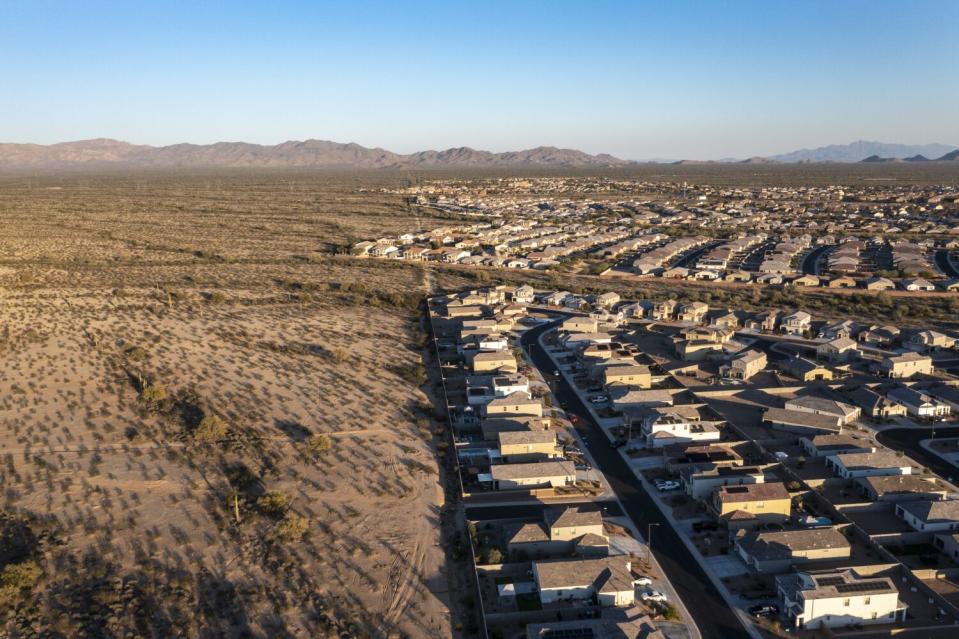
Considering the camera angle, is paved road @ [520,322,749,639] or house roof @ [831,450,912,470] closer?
paved road @ [520,322,749,639]

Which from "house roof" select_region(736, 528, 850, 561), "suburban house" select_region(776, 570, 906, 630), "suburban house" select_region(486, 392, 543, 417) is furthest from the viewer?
"suburban house" select_region(486, 392, 543, 417)

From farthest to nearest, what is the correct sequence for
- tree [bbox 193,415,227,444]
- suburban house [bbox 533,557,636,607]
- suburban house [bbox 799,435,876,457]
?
tree [bbox 193,415,227,444], suburban house [bbox 799,435,876,457], suburban house [bbox 533,557,636,607]

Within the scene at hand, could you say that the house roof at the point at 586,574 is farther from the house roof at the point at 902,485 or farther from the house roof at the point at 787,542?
the house roof at the point at 902,485

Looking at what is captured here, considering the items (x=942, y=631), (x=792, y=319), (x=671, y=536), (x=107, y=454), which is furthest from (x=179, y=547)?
(x=792, y=319)

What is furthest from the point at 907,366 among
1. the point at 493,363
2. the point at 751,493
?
the point at 493,363

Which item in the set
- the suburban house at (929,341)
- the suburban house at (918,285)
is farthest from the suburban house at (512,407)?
the suburban house at (918,285)

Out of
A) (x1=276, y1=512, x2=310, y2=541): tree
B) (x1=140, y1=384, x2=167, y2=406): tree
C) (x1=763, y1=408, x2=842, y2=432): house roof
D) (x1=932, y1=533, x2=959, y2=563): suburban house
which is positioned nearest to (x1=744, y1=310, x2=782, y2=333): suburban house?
(x1=763, y1=408, x2=842, y2=432): house roof

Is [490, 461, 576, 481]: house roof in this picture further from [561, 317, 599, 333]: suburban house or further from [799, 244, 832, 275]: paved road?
[799, 244, 832, 275]: paved road
